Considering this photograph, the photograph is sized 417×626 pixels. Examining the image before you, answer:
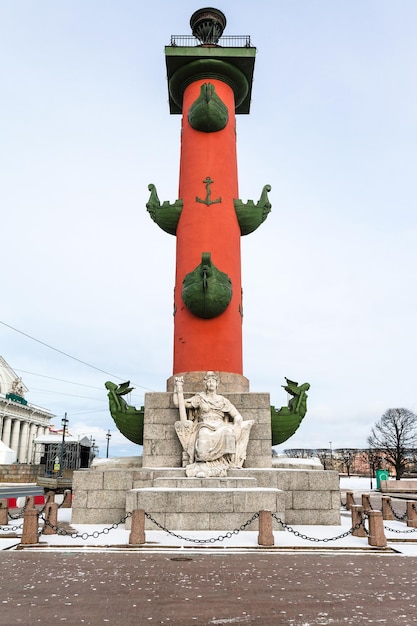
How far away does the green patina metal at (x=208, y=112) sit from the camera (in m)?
18.1

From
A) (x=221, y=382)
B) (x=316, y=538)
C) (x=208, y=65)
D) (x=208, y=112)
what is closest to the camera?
Answer: (x=316, y=538)

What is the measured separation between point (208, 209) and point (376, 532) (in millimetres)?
11764

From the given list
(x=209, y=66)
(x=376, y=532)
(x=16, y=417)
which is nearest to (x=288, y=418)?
(x=376, y=532)

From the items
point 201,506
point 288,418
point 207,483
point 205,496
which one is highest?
point 288,418

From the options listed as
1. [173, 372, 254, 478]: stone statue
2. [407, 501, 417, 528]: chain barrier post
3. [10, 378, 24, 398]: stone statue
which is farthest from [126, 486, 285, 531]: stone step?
[10, 378, 24, 398]: stone statue

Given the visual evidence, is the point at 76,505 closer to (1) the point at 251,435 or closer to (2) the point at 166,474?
(2) the point at 166,474

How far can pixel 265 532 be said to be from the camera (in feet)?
32.8

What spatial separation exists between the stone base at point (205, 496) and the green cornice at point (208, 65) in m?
15.1

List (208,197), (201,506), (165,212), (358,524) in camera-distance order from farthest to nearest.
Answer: (165,212), (208,197), (201,506), (358,524)

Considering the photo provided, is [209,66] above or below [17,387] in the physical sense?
above

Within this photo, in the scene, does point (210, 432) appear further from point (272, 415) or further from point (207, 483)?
point (272, 415)

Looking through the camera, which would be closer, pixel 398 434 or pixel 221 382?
pixel 221 382

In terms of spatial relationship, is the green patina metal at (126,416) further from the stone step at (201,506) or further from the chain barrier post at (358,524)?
the chain barrier post at (358,524)

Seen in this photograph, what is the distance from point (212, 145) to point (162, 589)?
620 inches
